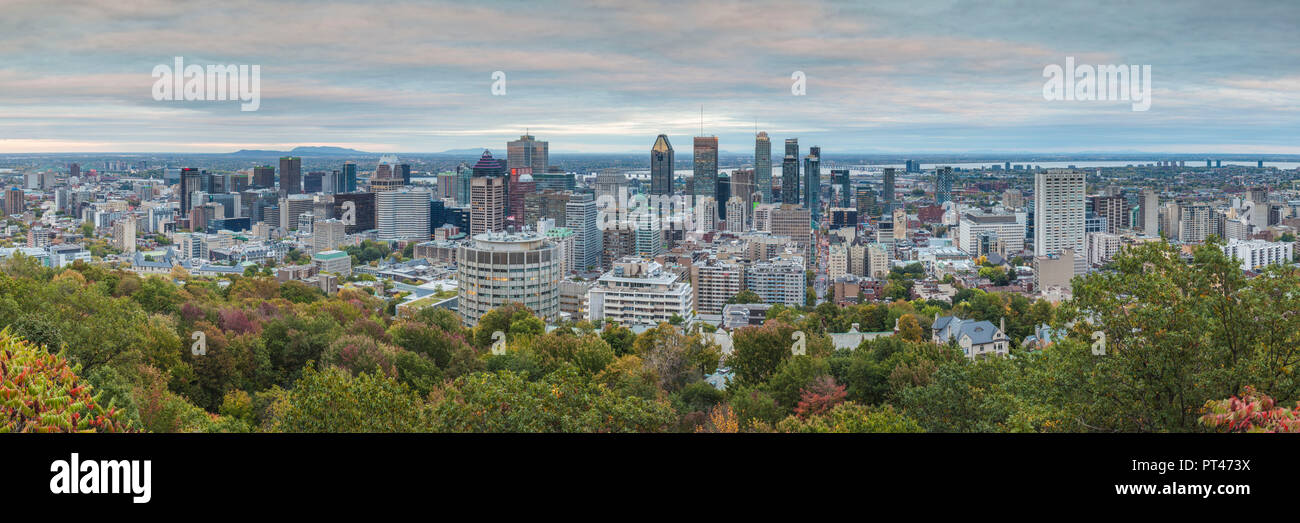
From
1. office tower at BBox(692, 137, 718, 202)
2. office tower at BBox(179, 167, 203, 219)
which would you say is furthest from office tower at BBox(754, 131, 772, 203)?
office tower at BBox(179, 167, 203, 219)

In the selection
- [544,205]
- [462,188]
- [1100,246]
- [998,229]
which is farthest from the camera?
[462,188]

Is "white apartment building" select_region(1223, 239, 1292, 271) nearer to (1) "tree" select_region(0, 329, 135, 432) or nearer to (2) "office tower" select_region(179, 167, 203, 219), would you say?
(1) "tree" select_region(0, 329, 135, 432)

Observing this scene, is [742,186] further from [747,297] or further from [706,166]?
[747,297]

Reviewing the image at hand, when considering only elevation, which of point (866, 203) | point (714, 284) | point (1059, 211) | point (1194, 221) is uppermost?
point (866, 203)

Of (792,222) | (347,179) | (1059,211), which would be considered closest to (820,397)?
(1059,211)

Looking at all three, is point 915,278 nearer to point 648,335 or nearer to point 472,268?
point 472,268

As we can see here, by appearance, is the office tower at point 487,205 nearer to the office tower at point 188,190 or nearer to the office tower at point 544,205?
the office tower at point 544,205
